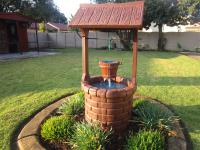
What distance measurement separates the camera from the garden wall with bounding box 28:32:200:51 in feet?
55.9

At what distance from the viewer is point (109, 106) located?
2.97 meters

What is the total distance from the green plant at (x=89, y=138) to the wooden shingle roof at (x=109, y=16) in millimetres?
1460

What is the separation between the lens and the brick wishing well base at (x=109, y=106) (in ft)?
9.60

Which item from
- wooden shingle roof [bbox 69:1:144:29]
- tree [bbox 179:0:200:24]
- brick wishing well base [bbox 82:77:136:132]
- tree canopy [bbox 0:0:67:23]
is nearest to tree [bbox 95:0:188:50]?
tree [bbox 179:0:200:24]

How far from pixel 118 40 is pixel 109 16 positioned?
1496cm

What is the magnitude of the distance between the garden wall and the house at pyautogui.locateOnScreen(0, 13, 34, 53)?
84.1 inches

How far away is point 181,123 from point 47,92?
3.11 meters

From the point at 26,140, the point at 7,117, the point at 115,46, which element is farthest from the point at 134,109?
Answer: the point at 115,46

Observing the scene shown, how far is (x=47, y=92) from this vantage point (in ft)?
16.5

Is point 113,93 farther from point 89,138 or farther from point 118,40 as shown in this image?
point 118,40

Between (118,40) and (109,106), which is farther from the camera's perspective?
(118,40)

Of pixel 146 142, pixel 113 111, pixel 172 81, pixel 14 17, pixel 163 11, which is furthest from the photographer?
pixel 163 11

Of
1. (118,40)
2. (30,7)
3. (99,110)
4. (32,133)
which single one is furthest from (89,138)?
(118,40)

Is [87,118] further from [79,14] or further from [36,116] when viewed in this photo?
[79,14]
